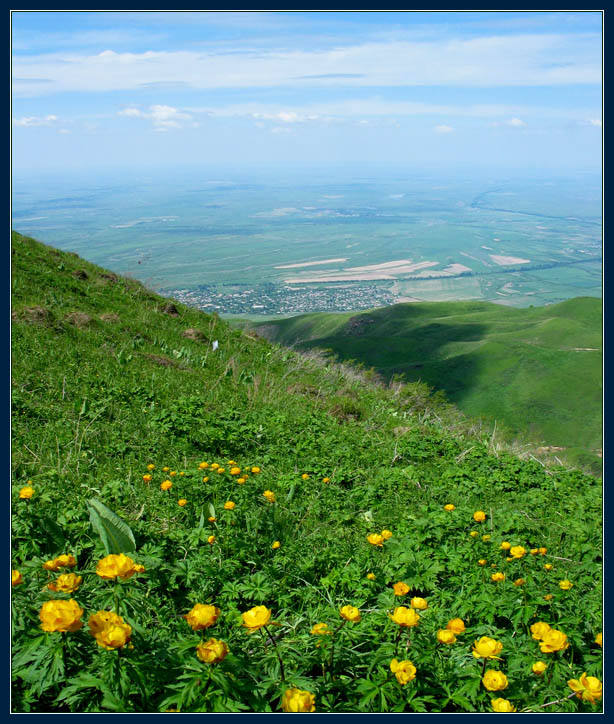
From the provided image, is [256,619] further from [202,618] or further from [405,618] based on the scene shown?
[405,618]

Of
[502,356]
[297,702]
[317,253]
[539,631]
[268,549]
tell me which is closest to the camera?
[297,702]

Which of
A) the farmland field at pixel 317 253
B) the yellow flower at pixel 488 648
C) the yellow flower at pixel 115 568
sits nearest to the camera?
the yellow flower at pixel 115 568

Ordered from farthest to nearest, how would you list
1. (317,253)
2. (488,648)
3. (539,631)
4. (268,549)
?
(317,253) < (268,549) < (539,631) < (488,648)

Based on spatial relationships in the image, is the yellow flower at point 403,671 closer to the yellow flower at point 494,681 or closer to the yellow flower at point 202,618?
the yellow flower at point 494,681

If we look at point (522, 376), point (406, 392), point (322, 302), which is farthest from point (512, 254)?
point (406, 392)

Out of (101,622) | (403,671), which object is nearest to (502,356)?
(403,671)

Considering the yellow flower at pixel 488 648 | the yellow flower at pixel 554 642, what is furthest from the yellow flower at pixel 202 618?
the yellow flower at pixel 554 642

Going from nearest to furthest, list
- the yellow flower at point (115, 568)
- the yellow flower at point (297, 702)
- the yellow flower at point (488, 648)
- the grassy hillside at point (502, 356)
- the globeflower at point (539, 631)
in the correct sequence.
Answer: the yellow flower at point (297, 702) < the yellow flower at point (115, 568) < the yellow flower at point (488, 648) < the globeflower at point (539, 631) < the grassy hillside at point (502, 356)

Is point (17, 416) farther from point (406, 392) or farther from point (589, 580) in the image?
point (406, 392)
